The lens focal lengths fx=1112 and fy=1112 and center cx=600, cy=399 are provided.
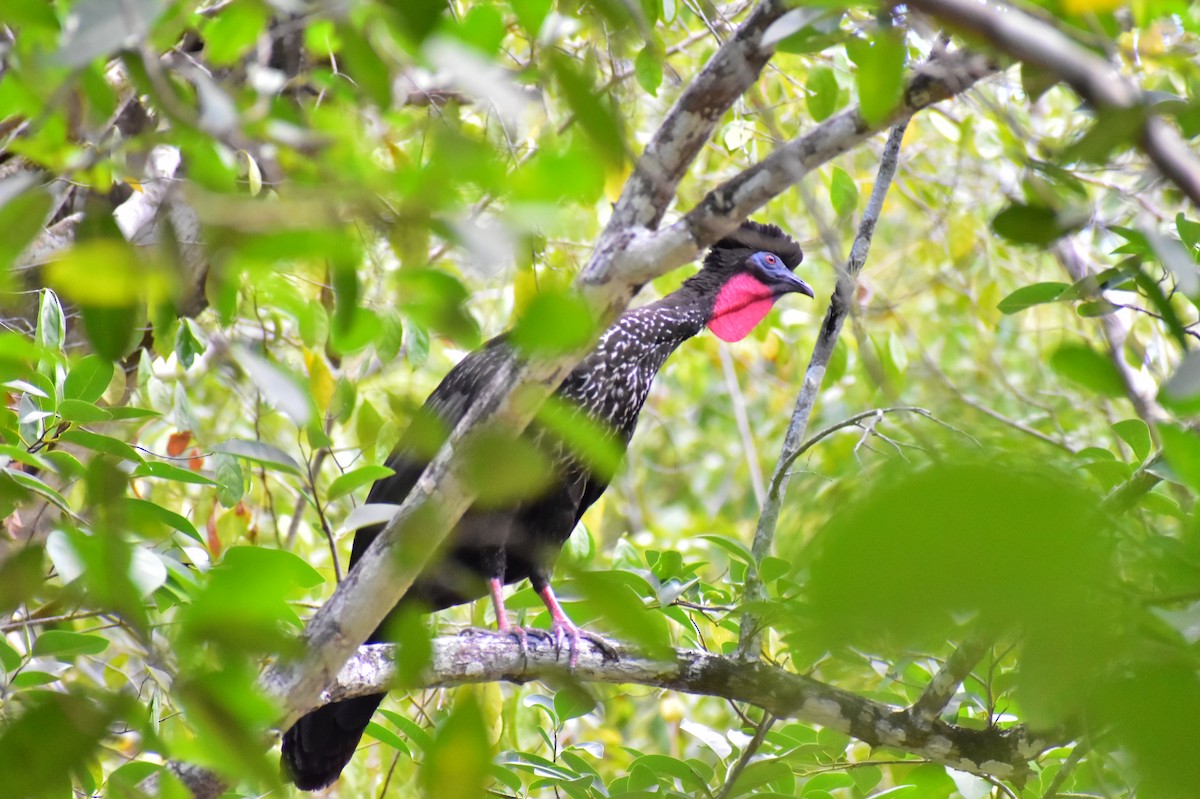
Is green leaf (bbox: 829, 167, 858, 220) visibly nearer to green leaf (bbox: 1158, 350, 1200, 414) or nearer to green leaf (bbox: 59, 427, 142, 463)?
green leaf (bbox: 59, 427, 142, 463)

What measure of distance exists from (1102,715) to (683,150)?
86cm

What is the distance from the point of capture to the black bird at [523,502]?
266cm

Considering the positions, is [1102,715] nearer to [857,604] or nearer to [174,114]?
[857,604]

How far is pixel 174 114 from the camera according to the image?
2.28ft

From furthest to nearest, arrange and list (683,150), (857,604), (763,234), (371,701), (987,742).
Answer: (763,234) < (371,701) < (987,742) < (683,150) < (857,604)

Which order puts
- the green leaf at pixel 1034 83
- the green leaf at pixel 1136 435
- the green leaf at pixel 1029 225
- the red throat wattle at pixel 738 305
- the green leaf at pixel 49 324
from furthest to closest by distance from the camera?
the red throat wattle at pixel 738 305
the green leaf at pixel 49 324
the green leaf at pixel 1136 435
the green leaf at pixel 1034 83
the green leaf at pixel 1029 225

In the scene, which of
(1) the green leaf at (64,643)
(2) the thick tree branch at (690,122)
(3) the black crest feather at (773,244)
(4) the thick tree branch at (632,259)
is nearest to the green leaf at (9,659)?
(1) the green leaf at (64,643)

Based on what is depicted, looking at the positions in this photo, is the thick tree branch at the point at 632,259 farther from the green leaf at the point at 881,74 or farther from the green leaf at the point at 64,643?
the green leaf at the point at 64,643

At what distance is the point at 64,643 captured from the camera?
1568mm

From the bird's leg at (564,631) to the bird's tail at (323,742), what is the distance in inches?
18.8

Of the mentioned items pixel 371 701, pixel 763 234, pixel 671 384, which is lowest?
pixel 371 701

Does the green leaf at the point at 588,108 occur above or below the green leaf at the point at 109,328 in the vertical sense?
above

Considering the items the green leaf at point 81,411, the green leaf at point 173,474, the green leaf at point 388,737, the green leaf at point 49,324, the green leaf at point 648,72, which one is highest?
the green leaf at point 648,72

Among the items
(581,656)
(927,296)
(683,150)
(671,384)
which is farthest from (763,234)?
(927,296)
